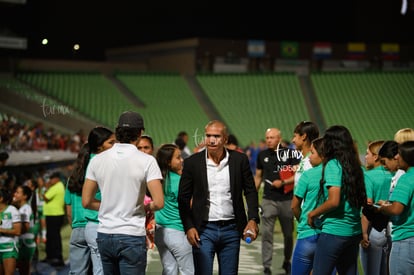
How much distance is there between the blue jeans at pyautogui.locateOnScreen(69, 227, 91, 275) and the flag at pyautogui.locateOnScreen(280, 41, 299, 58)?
96.2ft

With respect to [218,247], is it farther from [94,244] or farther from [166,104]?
[166,104]

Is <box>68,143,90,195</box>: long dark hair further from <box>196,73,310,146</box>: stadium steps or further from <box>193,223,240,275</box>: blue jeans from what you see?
<box>196,73,310,146</box>: stadium steps

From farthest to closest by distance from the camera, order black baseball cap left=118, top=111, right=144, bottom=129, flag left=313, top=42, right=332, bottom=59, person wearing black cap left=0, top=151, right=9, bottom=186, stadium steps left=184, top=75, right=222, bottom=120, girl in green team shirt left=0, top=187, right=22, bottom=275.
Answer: flag left=313, top=42, right=332, bottom=59 → stadium steps left=184, top=75, right=222, bottom=120 → person wearing black cap left=0, top=151, right=9, bottom=186 → girl in green team shirt left=0, top=187, right=22, bottom=275 → black baseball cap left=118, top=111, right=144, bottom=129

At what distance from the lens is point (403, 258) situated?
5.56 m

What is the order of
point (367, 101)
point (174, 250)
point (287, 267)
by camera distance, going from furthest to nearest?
point (367, 101), point (287, 267), point (174, 250)

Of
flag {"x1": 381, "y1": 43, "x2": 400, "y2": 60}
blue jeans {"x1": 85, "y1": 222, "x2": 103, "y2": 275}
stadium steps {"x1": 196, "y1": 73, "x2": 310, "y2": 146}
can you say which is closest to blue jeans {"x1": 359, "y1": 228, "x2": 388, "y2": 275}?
blue jeans {"x1": 85, "y1": 222, "x2": 103, "y2": 275}

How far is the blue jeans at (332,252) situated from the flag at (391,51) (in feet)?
102

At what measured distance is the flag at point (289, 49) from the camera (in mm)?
35375

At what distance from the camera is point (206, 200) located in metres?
6.15

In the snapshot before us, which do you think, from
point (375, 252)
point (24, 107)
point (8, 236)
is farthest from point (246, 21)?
point (375, 252)

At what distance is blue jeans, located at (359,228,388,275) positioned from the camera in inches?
280

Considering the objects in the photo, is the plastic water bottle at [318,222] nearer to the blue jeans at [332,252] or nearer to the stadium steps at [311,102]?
the blue jeans at [332,252]

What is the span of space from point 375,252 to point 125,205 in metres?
2.97

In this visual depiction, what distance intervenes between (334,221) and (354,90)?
20.8 meters
